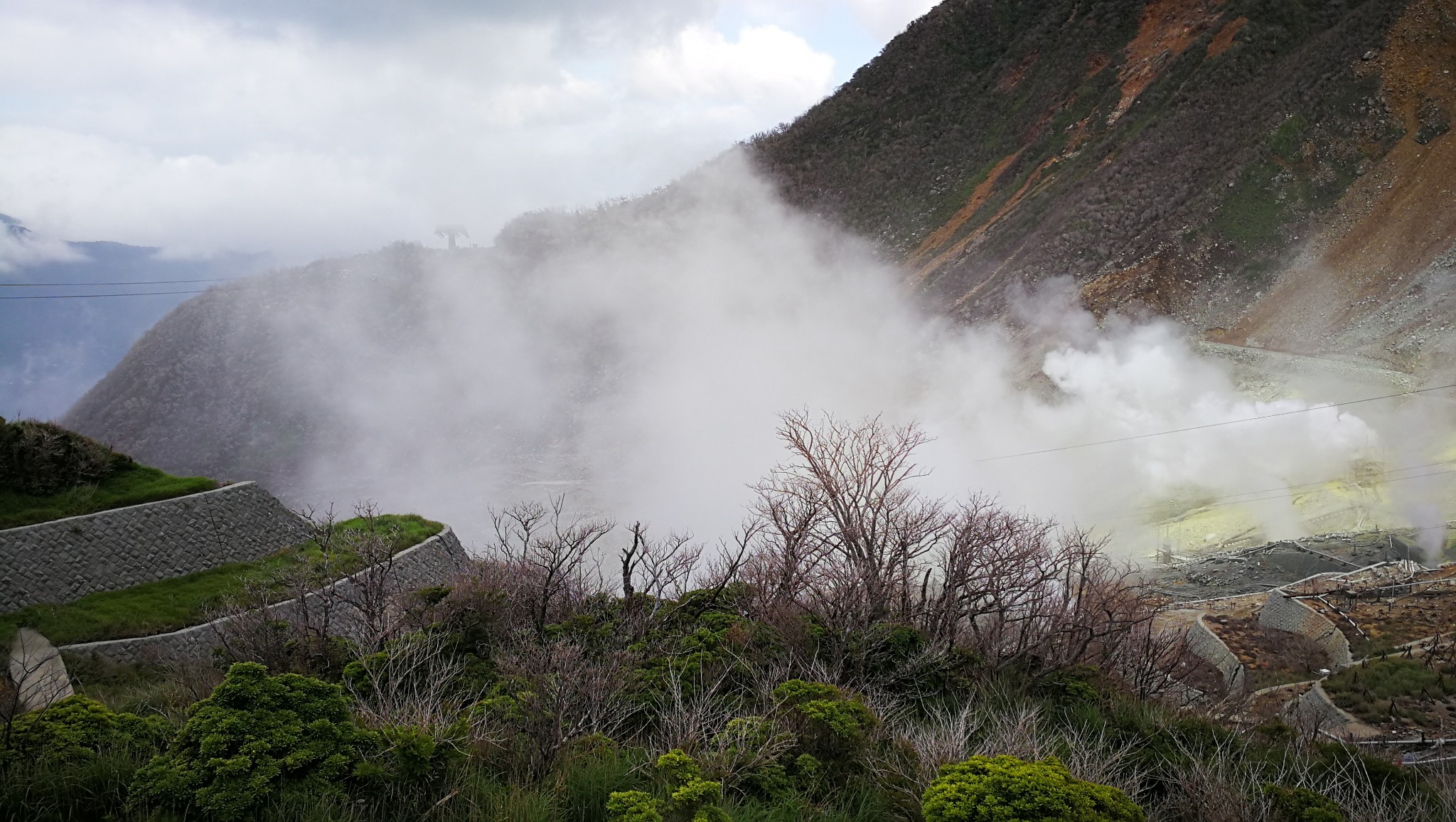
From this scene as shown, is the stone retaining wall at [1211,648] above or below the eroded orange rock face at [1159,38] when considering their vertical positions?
below

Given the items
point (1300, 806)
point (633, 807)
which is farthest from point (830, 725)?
point (1300, 806)

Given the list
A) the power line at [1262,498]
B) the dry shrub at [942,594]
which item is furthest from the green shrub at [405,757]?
the power line at [1262,498]

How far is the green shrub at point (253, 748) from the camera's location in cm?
448

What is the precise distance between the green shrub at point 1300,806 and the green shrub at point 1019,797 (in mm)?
1476

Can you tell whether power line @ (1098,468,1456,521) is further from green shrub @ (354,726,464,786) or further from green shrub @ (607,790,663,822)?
→ green shrub @ (354,726,464,786)

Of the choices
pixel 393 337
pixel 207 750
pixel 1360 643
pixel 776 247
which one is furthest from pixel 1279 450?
pixel 393 337

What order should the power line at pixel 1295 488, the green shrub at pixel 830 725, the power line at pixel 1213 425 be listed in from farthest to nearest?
the power line at pixel 1213 425 → the power line at pixel 1295 488 → the green shrub at pixel 830 725

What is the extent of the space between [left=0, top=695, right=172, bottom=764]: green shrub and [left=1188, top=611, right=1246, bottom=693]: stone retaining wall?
18819 millimetres

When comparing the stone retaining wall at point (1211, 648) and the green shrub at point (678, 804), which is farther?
the stone retaining wall at point (1211, 648)

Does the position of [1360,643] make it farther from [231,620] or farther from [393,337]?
[393,337]

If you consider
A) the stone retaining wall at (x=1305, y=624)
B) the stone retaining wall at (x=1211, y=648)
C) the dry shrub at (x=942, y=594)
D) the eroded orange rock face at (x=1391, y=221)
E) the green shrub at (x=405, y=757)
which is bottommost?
the stone retaining wall at (x=1211, y=648)

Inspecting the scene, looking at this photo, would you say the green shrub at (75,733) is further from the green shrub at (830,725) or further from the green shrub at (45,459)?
the green shrub at (45,459)

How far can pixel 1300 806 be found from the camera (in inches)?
212

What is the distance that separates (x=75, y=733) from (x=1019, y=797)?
5.56 m
